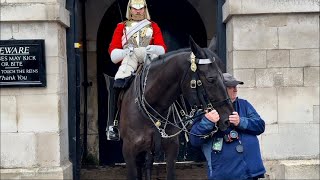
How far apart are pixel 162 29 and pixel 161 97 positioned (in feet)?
16.2

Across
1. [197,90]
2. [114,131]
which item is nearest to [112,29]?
[114,131]

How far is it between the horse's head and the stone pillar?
8.47 ft

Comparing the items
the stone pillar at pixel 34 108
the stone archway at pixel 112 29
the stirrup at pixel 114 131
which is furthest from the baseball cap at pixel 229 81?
the stone archway at pixel 112 29

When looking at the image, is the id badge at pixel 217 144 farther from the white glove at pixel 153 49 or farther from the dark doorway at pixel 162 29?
the dark doorway at pixel 162 29

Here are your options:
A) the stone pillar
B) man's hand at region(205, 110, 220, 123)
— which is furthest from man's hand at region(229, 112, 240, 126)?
the stone pillar

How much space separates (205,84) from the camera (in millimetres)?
5262

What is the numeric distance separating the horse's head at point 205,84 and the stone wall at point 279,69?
221 cm

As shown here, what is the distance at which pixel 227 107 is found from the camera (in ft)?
16.5

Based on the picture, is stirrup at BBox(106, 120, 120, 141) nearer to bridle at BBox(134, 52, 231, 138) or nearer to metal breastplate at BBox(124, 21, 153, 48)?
bridle at BBox(134, 52, 231, 138)

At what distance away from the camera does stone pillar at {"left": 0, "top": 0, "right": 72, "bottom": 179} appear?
7.46 m

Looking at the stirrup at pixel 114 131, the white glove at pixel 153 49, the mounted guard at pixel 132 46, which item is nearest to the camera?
the mounted guard at pixel 132 46

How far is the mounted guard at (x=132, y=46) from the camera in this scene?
6559 millimetres

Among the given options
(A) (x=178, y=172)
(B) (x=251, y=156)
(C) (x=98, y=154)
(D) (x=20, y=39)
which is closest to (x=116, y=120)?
(D) (x=20, y=39)

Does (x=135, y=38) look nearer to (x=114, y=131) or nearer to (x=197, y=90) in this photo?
(x=114, y=131)
